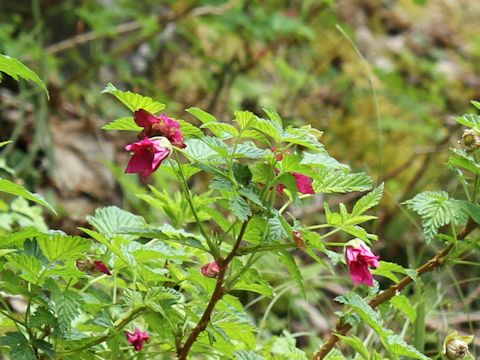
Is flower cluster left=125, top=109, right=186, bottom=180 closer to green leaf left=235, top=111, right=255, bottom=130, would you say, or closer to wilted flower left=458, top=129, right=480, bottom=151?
green leaf left=235, top=111, right=255, bottom=130

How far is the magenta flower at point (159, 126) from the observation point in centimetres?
69

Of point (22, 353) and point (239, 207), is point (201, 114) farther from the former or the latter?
point (22, 353)

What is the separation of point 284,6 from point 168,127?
2.32 meters

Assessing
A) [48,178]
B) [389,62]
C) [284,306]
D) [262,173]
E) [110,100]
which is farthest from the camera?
[389,62]

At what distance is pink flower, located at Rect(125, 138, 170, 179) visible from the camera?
661mm

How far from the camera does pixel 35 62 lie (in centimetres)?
241

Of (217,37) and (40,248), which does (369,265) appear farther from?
(217,37)

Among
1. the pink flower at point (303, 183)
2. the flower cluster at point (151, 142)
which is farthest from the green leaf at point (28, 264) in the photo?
the pink flower at point (303, 183)

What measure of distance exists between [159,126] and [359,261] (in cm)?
21

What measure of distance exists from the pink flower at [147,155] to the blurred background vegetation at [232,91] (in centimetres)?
115

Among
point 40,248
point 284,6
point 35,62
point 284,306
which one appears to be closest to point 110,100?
point 35,62

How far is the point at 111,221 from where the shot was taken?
0.83 m

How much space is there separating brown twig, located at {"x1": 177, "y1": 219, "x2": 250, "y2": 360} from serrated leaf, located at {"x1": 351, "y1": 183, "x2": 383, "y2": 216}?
0.10 metres

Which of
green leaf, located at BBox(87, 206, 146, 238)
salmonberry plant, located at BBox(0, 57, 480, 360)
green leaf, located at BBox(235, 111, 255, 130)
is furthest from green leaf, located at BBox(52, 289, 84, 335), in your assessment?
green leaf, located at BBox(235, 111, 255, 130)
